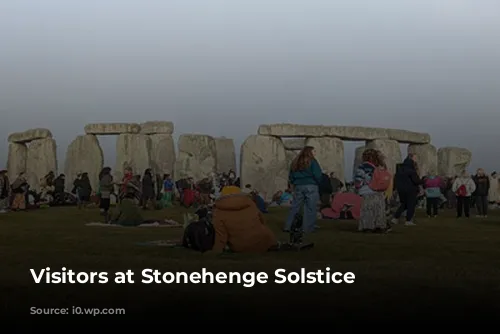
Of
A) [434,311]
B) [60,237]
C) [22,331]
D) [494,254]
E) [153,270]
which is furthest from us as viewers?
[60,237]

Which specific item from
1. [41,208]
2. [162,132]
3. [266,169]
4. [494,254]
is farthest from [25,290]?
[162,132]

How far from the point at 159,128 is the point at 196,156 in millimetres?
2685

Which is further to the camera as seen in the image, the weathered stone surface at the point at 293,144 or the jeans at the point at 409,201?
the weathered stone surface at the point at 293,144

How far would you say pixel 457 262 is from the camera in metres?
8.34

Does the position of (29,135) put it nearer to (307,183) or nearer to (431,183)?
(431,183)

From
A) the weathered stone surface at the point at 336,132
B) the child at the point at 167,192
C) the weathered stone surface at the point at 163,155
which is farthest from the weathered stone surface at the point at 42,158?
the child at the point at 167,192

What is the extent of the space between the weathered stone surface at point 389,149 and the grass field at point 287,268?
23.1 metres

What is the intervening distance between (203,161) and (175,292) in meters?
30.6

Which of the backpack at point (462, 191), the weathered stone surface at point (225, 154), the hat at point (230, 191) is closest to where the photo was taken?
the hat at point (230, 191)

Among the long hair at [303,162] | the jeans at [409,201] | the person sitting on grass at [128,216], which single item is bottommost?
the person sitting on grass at [128,216]

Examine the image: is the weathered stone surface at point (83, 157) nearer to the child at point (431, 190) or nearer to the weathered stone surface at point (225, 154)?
the weathered stone surface at point (225, 154)

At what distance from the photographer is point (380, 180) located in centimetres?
1320

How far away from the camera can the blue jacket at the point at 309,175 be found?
41.6 feet

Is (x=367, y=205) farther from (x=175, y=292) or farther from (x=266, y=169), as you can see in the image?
(x=266, y=169)
